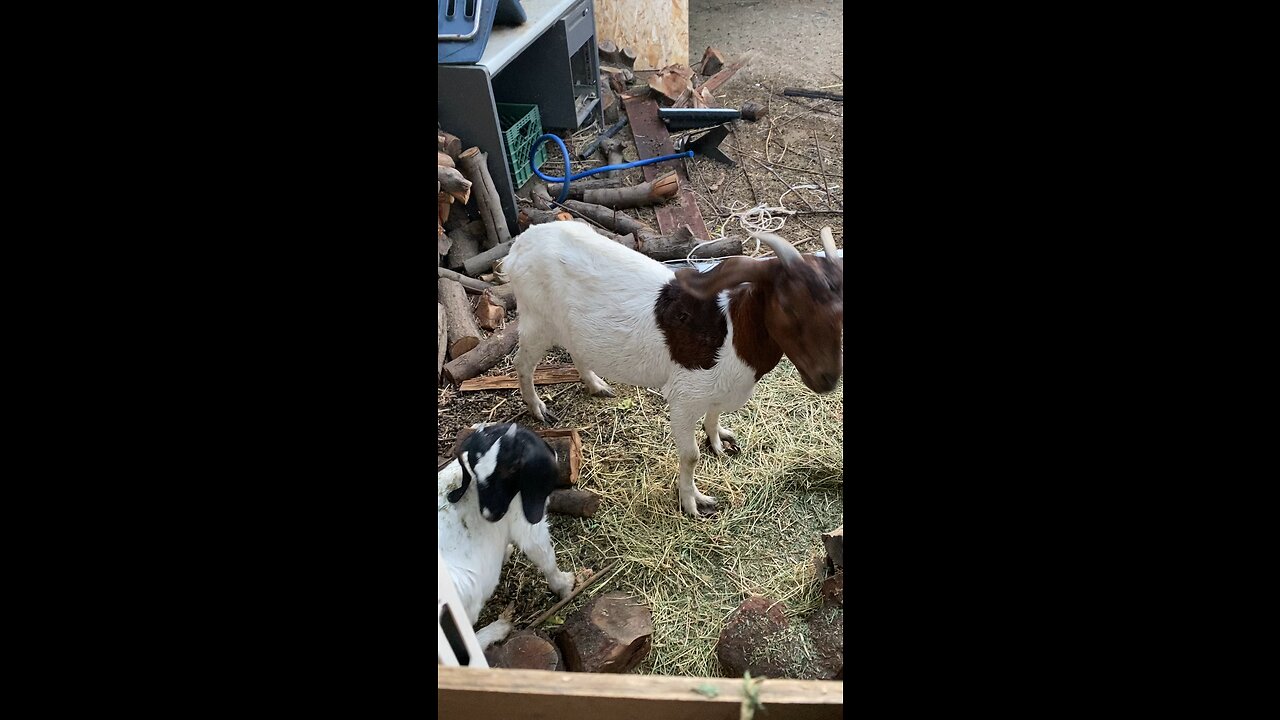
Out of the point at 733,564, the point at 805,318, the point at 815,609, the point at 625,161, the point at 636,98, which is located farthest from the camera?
the point at 636,98

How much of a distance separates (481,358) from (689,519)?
1.55 meters

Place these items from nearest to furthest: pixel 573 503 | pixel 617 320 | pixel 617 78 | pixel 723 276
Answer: pixel 723 276, pixel 617 320, pixel 573 503, pixel 617 78

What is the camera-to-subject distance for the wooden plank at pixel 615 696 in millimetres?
1081

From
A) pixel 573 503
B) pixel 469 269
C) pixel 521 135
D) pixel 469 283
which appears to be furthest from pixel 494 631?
pixel 521 135

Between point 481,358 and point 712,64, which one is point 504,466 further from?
point 712,64

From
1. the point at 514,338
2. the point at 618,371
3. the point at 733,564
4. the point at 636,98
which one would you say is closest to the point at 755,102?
the point at 636,98

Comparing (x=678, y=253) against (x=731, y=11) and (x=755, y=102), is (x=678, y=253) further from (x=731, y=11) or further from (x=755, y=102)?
(x=731, y=11)

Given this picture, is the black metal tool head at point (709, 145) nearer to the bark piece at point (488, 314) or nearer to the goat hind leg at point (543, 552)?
the bark piece at point (488, 314)

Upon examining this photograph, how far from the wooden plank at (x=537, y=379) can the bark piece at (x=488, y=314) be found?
406mm

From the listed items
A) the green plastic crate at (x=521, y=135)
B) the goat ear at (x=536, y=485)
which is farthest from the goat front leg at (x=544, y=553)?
the green plastic crate at (x=521, y=135)

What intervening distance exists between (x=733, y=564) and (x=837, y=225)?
3.26 m

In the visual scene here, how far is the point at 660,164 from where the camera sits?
6508mm

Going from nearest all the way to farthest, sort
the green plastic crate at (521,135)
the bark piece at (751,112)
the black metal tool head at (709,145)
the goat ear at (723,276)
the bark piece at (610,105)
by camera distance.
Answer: the goat ear at (723,276), the green plastic crate at (521,135), the black metal tool head at (709,145), the bark piece at (751,112), the bark piece at (610,105)

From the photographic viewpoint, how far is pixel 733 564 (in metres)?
3.33
